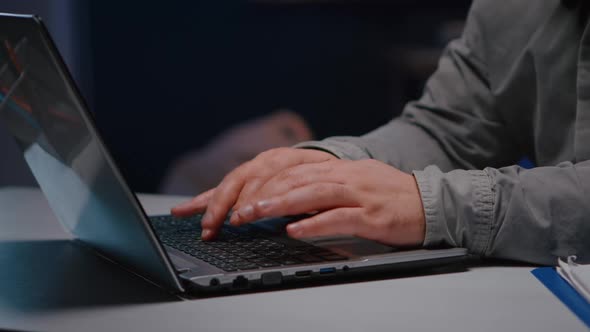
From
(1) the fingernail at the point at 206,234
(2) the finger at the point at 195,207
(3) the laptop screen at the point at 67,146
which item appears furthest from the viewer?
(2) the finger at the point at 195,207

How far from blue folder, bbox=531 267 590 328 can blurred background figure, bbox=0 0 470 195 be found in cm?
160

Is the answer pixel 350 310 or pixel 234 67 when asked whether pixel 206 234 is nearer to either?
pixel 350 310

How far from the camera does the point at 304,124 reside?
2354 mm

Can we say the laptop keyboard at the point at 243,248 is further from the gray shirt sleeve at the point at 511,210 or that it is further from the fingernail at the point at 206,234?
the gray shirt sleeve at the point at 511,210

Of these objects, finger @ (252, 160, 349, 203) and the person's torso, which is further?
the person's torso

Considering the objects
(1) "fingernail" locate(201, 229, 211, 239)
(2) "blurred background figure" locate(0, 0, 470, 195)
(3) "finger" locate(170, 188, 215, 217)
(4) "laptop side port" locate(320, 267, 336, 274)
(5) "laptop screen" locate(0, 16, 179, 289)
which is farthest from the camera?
(2) "blurred background figure" locate(0, 0, 470, 195)

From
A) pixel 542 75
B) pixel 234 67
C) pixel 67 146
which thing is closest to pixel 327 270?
pixel 67 146

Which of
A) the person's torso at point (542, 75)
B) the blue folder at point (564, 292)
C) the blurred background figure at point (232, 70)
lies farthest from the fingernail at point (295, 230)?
the blurred background figure at point (232, 70)

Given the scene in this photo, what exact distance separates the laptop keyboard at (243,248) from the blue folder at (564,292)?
18 cm

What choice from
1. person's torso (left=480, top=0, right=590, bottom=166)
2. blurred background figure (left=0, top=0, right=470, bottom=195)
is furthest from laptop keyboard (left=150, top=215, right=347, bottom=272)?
blurred background figure (left=0, top=0, right=470, bottom=195)

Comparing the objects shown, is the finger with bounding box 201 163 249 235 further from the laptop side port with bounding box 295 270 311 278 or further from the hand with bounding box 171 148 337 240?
the laptop side port with bounding box 295 270 311 278

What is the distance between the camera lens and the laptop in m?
0.55

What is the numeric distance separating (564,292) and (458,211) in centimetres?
13

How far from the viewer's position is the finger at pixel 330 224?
2.26 ft
